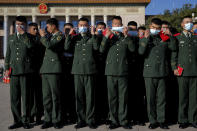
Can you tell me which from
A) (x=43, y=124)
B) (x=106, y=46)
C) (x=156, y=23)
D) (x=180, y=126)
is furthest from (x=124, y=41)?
(x=43, y=124)

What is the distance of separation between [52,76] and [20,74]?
2.26 feet

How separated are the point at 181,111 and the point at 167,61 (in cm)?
113

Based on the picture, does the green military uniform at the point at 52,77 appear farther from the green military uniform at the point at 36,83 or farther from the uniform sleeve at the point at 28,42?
the green military uniform at the point at 36,83

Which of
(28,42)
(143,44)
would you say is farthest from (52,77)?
(143,44)

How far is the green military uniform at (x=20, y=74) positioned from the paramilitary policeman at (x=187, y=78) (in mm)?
3273

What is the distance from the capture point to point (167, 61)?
4766mm

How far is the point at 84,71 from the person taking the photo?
4.68 metres

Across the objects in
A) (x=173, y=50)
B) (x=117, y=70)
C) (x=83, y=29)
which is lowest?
(x=117, y=70)

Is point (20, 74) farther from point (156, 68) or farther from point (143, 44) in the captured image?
point (156, 68)

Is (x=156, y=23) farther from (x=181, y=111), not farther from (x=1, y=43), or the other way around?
(x=1, y=43)

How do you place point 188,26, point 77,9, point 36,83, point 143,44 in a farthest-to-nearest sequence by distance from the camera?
point 77,9
point 36,83
point 188,26
point 143,44

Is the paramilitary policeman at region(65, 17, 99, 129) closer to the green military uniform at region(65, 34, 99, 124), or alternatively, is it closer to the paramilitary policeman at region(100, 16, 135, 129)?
the green military uniform at region(65, 34, 99, 124)

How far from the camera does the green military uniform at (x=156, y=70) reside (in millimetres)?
4602

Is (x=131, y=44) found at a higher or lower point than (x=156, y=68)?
higher
